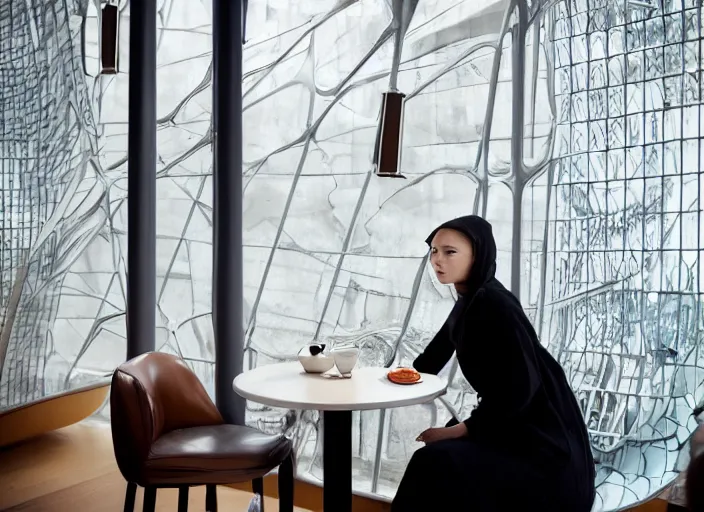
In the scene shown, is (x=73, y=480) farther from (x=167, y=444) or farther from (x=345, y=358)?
(x=345, y=358)

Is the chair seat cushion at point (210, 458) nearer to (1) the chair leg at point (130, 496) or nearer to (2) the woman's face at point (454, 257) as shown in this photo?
(1) the chair leg at point (130, 496)

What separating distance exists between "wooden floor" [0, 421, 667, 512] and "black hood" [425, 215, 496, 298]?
130 centimetres

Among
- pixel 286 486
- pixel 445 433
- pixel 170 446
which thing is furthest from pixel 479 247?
pixel 170 446

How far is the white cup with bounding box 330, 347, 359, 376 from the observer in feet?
8.64

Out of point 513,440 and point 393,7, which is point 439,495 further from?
point 393,7

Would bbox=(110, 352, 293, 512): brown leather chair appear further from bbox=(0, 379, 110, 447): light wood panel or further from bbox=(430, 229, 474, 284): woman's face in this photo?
bbox=(0, 379, 110, 447): light wood panel

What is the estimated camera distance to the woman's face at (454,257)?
2467 millimetres

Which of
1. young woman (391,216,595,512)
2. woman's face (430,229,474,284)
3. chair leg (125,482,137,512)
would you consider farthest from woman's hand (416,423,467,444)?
chair leg (125,482,137,512)

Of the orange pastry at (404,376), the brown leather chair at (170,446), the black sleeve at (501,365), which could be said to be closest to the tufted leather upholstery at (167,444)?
the brown leather chair at (170,446)

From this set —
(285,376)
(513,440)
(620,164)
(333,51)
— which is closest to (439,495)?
(513,440)

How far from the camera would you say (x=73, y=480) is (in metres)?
3.78

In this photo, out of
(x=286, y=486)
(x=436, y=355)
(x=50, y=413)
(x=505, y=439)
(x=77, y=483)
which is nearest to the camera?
(x=505, y=439)

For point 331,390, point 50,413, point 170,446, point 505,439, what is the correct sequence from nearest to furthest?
point 505,439, point 331,390, point 170,446, point 50,413

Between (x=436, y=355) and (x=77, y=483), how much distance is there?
224 centimetres
